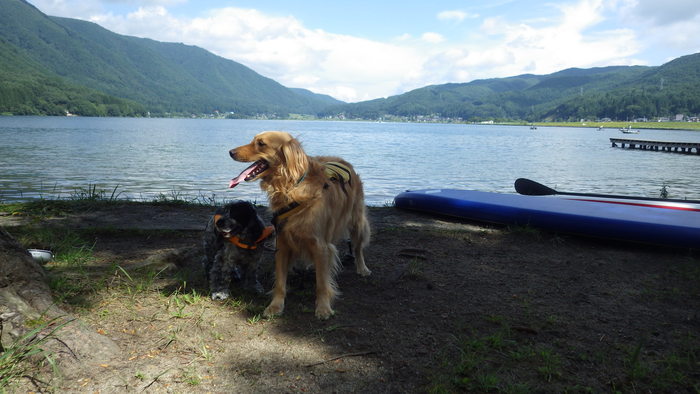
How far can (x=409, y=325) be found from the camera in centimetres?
393

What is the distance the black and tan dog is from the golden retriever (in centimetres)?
35

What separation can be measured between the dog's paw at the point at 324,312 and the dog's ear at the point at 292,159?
123 centimetres

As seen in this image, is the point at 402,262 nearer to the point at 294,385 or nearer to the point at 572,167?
the point at 294,385

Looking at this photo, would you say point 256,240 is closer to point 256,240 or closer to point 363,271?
point 256,240

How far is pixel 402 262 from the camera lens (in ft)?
19.2

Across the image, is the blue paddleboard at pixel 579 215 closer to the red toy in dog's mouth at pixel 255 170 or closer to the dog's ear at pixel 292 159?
the dog's ear at pixel 292 159

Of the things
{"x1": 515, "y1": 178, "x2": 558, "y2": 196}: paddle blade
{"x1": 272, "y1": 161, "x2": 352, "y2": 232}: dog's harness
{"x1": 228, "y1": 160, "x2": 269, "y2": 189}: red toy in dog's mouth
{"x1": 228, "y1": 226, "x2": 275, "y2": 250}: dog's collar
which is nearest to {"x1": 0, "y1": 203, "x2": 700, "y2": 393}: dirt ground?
{"x1": 228, "y1": 226, "x2": 275, "y2": 250}: dog's collar

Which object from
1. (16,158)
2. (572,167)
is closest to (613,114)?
(572,167)

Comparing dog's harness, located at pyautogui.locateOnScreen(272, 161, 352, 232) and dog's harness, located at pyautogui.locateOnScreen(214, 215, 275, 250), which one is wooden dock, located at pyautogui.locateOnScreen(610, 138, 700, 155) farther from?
dog's harness, located at pyautogui.locateOnScreen(214, 215, 275, 250)

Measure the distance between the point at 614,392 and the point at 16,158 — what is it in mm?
30982

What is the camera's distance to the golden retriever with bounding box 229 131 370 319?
13.3 ft

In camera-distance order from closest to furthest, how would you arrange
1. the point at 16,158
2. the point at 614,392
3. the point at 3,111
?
the point at 614,392
the point at 16,158
the point at 3,111

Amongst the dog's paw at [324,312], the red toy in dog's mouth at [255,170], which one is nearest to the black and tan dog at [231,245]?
the red toy in dog's mouth at [255,170]

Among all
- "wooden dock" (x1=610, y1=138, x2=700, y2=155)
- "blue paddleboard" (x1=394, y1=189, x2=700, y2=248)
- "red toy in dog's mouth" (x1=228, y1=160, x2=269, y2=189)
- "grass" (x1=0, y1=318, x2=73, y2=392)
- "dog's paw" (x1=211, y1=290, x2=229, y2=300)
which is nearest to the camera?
"grass" (x1=0, y1=318, x2=73, y2=392)
